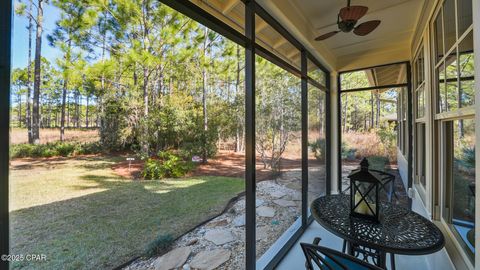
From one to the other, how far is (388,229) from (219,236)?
266 cm

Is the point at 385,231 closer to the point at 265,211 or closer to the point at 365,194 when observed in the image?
the point at 365,194

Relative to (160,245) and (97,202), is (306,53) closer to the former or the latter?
(160,245)

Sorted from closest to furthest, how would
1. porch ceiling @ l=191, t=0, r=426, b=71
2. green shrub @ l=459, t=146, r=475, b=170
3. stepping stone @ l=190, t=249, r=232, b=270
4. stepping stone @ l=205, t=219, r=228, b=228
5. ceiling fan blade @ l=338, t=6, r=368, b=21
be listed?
green shrub @ l=459, t=146, r=475, b=170, ceiling fan blade @ l=338, t=6, r=368, b=21, porch ceiling @ l=191, t=0, r=426, b=71, stepping stone @ l=190, t=249, r=232, b=270, stepping stone @ l=205, t=219, r=228, b=228

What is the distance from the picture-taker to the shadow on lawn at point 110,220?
2764 millimetres

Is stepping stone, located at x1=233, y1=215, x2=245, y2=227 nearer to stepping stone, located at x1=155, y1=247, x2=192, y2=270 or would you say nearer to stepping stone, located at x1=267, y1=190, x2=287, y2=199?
stepping stone, located at x1=267, y1=190, x2=287, y2=199

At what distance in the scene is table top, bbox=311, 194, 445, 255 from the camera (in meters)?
1.15

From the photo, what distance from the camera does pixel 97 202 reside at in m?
3.59

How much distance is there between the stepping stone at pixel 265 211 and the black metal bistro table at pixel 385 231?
218 cm

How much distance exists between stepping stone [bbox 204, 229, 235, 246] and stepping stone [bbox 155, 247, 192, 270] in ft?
1.21

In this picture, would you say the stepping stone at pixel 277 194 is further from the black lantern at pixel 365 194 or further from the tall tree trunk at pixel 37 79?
the tall tree trunk at pixel 37 79

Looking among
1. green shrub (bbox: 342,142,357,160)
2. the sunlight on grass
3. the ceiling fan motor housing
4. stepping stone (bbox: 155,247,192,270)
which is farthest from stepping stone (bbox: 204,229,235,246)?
the ceiling fan motor housing

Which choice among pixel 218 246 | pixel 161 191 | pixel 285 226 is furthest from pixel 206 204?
pixel 285 226

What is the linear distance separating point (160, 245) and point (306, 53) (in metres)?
3.73

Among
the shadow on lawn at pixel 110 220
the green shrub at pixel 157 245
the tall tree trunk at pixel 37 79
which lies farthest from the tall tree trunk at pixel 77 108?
the green shrub at pixel 157 245
